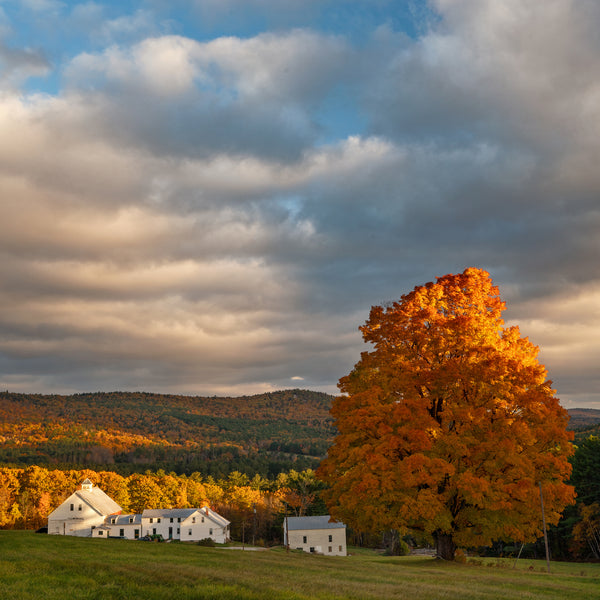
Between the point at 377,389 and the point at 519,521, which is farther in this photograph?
the point at 377,389

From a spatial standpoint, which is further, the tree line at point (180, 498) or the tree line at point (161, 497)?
the tree line at point (161, 497)

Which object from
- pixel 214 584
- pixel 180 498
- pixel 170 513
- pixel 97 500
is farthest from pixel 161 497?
pixel 214 584

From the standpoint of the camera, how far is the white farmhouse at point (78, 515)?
9800 cm

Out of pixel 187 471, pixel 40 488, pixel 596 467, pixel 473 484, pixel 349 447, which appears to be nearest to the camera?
pixel 473 484

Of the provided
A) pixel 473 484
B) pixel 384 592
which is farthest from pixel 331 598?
pixel 473 484

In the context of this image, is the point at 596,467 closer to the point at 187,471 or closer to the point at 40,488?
the point at 40,488

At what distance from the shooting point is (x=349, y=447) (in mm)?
30672

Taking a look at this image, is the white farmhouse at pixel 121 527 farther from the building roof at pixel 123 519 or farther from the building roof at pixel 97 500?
the building roof at pixel 97 500

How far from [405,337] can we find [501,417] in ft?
20.3

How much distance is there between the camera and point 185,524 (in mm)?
105312

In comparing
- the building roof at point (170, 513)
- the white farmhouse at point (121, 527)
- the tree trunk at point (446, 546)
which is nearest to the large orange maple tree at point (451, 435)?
the tree trunk at point (446, 546)

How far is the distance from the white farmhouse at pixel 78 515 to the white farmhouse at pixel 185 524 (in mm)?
8166

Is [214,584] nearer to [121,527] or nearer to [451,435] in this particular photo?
[451,435]

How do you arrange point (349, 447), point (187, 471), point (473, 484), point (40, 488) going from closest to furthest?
point (473, 484) < point (349, 447) < point (40, 488) < point (187, 471)
